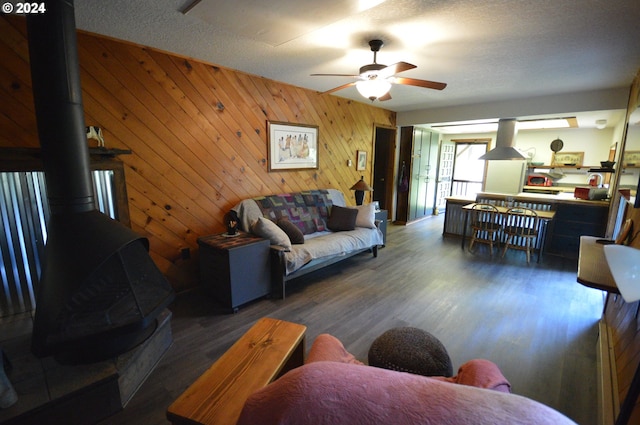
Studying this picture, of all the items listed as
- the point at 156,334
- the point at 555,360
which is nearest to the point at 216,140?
the point at 156,334

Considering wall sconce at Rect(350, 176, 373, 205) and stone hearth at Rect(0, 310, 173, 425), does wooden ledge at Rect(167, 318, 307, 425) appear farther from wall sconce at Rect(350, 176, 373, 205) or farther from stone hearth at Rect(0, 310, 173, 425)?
wall sconce at Rect(350, 176, 373, 205)

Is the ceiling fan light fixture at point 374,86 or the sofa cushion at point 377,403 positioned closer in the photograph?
the sofa cushion at point 377,403

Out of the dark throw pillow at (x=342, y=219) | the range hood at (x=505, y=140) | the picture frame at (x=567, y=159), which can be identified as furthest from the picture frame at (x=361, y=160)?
the picture frame at (x=567, y=159)

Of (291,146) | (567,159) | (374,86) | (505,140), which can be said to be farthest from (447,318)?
(567,159)

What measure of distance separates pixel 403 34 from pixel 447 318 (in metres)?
2.48

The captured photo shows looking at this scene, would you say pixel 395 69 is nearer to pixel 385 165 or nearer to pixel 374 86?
pixel 374 86

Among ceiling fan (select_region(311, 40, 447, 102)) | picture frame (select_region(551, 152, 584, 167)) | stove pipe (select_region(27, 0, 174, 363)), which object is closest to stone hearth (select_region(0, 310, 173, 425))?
stove pipe (select_region(27, 0, 174, 363))

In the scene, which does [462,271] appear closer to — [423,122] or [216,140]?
[423,122]

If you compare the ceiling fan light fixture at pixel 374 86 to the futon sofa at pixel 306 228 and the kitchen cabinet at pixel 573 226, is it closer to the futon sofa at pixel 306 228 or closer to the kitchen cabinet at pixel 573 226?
the futon sofa at pixel 306 228

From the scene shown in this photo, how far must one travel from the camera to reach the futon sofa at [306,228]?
2887mm

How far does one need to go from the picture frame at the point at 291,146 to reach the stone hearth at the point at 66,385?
260 cm

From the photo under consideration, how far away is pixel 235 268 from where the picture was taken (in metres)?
2.55

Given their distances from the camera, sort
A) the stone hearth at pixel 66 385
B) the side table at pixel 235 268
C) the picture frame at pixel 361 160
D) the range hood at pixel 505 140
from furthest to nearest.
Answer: the picture frame at pixel 361 160, the range hood at pixel 505 140, the side table at pixel 235 268, the stone hearth at pixel 66 385

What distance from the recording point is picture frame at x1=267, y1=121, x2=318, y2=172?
3680mm
